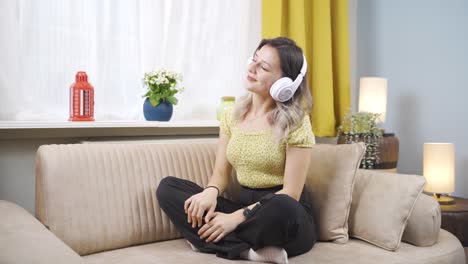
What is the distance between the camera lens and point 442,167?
240 cm

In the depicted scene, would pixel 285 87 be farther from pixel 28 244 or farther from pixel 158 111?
pixel 28 244

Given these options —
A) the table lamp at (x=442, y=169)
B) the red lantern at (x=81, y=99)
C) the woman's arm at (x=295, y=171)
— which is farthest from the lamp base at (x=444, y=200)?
the red lantern at (x=81, y=99)

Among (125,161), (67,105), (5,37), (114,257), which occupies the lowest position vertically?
(114,257)

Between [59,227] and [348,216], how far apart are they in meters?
1.01

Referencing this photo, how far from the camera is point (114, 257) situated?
63.6 inches

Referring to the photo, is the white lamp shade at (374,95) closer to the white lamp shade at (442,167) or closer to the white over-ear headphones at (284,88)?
the white lamp shade at (442,167)

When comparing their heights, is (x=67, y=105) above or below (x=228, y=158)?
above

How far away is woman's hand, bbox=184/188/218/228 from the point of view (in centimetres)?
165

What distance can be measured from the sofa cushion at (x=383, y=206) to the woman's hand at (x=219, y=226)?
0.47m

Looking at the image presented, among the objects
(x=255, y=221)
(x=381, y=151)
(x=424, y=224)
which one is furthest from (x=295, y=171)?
(x=381, y=151)

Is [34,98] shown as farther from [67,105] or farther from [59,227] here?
[59,227]

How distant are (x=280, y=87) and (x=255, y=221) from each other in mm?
472

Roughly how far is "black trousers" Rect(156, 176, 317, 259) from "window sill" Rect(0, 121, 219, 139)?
18.0 inches

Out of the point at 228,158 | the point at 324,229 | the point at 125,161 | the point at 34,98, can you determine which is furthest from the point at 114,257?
the point at 34,98
